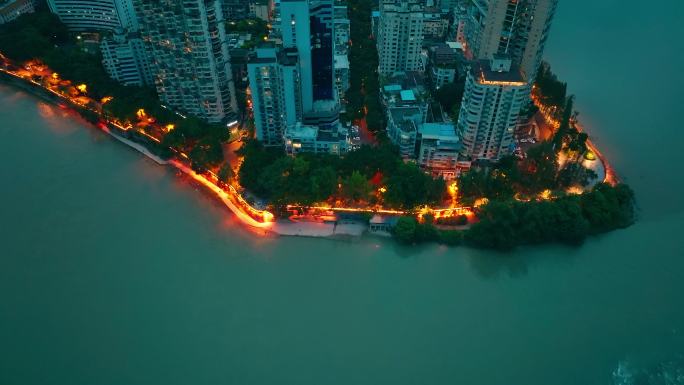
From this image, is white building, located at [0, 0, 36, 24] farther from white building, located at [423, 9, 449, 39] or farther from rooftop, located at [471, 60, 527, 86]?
rooftop, located at [471, 60, 527, 86]

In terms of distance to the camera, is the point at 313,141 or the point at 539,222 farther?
the point at 313,141

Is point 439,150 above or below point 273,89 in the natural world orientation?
below

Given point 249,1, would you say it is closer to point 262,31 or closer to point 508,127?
point 262,31

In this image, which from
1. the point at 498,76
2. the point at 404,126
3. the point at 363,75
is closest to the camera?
the point at 498,76

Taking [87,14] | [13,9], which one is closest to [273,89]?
[87,14]

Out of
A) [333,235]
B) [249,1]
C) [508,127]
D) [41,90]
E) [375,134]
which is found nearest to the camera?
[333,235]

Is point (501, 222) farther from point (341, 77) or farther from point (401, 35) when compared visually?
point (401, 35)

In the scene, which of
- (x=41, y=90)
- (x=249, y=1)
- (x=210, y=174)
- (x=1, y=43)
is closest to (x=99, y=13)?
(x=1, y=43)
